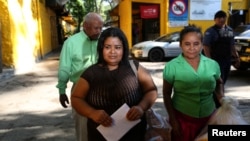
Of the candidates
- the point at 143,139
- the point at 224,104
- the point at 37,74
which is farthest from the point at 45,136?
the point at 37,74

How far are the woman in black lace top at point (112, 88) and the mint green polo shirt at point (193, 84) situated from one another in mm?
308

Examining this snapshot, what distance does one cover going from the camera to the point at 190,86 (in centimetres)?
292

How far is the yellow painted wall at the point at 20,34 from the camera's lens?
13.4m

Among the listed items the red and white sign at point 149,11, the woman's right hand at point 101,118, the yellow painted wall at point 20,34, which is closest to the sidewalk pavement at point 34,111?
the woman's right hand at point 101,118

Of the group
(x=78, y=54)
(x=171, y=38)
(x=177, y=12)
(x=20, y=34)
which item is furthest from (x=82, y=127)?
(x=177, y=12)

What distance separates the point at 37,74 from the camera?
1377cm

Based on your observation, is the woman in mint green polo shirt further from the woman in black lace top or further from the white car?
the white car

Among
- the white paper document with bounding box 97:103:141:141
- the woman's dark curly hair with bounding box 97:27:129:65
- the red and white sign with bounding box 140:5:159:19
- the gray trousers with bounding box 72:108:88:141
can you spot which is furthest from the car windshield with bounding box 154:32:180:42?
the white paper document with bounding box 97:103:141:141

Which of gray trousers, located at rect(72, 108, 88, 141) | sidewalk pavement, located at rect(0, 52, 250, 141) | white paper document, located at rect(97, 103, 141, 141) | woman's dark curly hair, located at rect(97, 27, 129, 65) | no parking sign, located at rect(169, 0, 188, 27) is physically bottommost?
sidewalk pavement, located at rect(0, 52, 250, 141)

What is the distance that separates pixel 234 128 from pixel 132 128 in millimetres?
734

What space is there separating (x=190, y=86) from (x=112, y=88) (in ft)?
2.17

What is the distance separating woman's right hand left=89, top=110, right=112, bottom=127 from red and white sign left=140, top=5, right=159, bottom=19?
21.5 meters

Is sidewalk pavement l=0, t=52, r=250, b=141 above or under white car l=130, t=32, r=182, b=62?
under

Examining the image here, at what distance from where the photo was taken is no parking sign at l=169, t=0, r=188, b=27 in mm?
23156
